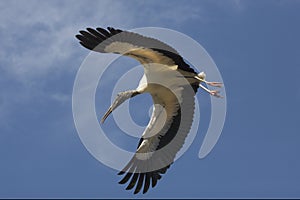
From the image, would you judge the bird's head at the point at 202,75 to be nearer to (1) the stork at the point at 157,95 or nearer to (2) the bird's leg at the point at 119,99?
(1) the stork at the point at 157,95

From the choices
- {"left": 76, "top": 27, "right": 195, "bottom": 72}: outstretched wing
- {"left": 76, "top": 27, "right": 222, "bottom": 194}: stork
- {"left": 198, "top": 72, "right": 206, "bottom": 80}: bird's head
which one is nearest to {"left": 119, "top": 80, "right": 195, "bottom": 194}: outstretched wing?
{"left": 76, "top": 27, "right": 222, "bottom": 194}: stork

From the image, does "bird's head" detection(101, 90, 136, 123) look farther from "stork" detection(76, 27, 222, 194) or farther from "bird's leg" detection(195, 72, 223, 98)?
"bird's leg" detection(195, 72, 223, 98)

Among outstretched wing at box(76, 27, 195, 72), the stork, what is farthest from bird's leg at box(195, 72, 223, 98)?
outstretched wing at box(76, 27, 195, 72)

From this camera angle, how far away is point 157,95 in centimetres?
1367

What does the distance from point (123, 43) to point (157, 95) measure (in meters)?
2.64

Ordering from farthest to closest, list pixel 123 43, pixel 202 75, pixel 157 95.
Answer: pixel 157 95
pixel 202 75
pixel 123 43

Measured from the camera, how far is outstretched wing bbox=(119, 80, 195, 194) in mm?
13352

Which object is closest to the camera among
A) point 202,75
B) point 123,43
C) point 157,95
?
point 123,43

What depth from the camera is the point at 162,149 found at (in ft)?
44.9

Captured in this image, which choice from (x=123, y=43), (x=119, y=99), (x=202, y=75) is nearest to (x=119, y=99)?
(x=119, y=99)

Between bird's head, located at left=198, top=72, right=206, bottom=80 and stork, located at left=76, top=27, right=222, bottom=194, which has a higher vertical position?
bird's head, located at left=198, top=72, right=206, bottom=80

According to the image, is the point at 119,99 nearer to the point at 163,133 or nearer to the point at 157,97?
the point at 157,97

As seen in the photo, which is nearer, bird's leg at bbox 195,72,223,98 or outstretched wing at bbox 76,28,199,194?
outstretched wing at bbox 76,28,199,194

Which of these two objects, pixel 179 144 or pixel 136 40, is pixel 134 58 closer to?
pixel 136 40
